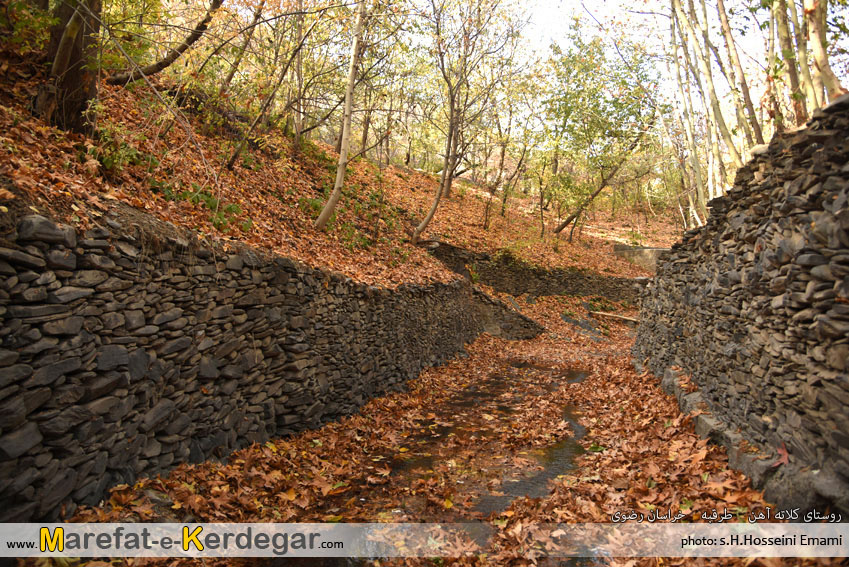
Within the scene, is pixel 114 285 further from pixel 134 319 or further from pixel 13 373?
pixel 13 373

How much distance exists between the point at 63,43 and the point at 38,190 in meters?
2.79

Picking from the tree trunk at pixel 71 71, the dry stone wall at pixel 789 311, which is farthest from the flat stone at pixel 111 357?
the dry stone wall at pixel 789 311

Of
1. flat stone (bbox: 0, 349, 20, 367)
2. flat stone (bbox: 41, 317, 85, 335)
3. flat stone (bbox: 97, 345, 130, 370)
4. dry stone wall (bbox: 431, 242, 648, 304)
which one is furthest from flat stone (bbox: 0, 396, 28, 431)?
dry stone wall (bbox: 431, 242, 648, 304)

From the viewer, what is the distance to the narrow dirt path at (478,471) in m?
4.51

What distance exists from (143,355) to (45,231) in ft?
4.57

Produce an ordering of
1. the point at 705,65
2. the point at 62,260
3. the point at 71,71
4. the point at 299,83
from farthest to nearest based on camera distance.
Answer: the point at 299,83
the point at 705,65
the point at 71,71
the point at 62,260

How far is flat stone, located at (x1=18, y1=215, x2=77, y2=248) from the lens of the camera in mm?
3519

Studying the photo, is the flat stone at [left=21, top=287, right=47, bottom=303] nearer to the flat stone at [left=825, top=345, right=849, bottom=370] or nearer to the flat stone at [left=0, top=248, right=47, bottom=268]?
the flat stone at [left=0, top=248, right=47, bottom=268]

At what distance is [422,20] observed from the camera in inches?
575

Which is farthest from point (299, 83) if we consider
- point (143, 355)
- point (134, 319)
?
point (143, 355)

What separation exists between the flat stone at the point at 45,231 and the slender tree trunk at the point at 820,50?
7130mm

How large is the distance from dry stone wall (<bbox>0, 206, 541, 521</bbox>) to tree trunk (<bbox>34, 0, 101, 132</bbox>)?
6.58 ft

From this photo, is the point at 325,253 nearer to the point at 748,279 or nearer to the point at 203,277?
the point at 203,277

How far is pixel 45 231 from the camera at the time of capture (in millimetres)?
3633
